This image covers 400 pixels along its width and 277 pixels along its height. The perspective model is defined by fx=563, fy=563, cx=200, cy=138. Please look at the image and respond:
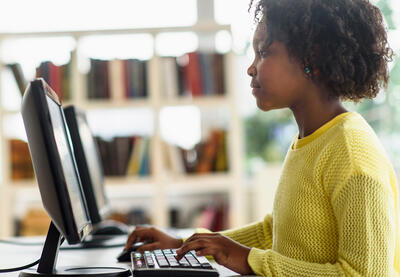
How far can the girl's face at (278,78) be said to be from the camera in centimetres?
113

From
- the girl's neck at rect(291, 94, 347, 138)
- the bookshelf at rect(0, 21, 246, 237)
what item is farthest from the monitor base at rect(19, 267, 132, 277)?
the bookshelf at rect(0, 21, 246, 237)

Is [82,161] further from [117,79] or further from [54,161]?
[117,79]

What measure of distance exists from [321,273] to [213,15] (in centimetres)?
306

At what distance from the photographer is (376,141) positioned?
3.34 ft

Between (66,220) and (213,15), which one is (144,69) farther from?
(66,220)

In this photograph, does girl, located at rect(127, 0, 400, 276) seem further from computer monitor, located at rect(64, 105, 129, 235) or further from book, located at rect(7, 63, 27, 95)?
book, located at rect(7, 63, 27, 95)

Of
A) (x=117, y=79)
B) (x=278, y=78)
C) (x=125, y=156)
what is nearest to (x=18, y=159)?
(x=125, y=156)

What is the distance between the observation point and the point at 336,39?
109 cm

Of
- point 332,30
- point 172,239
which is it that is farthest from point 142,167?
point 332,30

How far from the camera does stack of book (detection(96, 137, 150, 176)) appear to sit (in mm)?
3233

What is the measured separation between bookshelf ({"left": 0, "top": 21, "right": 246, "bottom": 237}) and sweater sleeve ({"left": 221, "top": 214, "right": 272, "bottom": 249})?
185cm

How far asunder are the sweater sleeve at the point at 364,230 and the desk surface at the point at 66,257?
26 centimetres

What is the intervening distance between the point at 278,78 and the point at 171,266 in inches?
17.1

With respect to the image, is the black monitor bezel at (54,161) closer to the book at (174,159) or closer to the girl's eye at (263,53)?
the girl's eye at (263,53)
